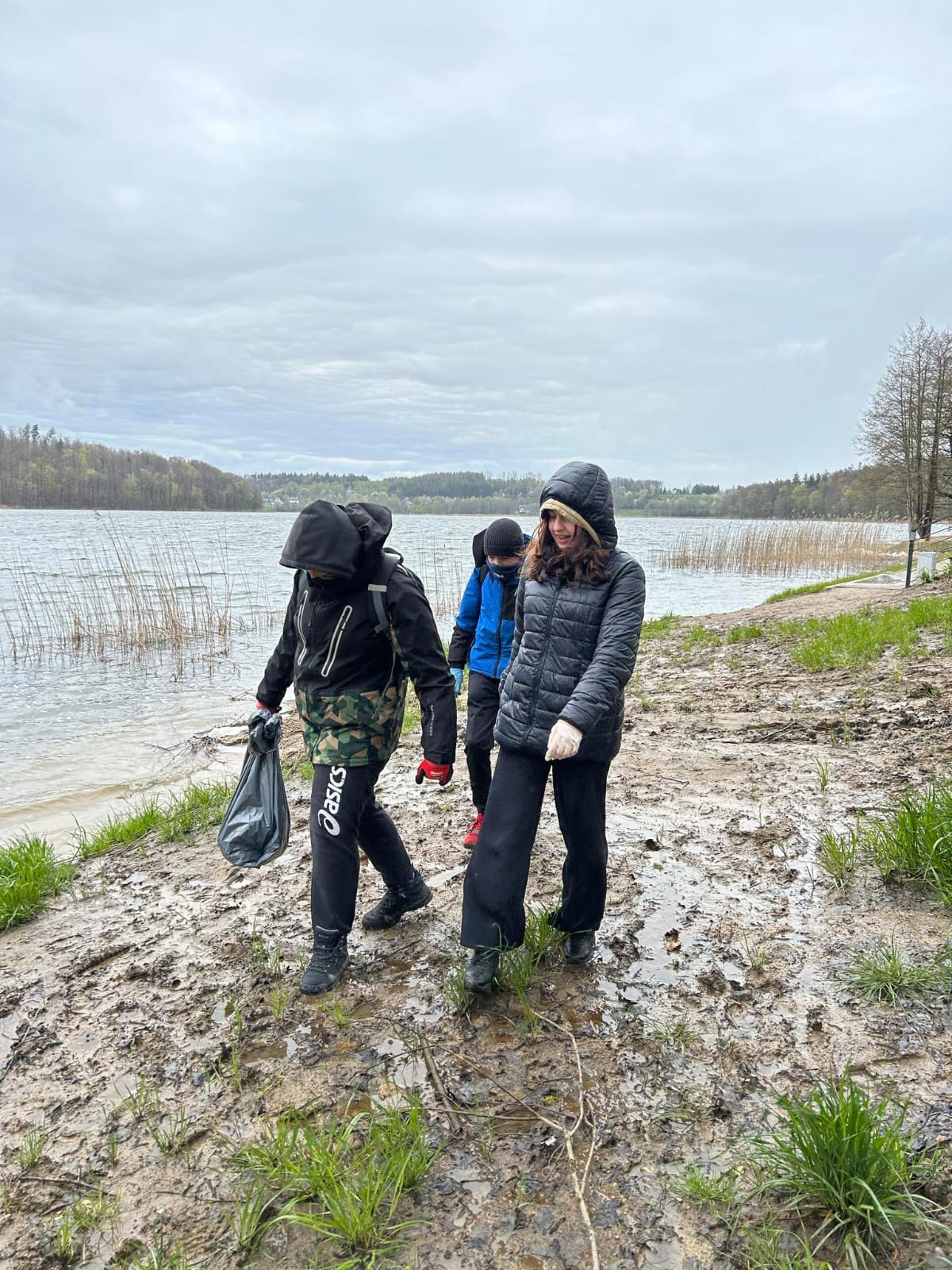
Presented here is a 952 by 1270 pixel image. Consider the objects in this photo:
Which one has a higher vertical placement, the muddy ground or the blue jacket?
the blue jacket

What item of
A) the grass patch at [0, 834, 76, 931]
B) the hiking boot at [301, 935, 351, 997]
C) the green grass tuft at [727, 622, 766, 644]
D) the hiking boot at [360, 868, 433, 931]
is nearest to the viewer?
the hiking boot at [301, 935, 351, 997]

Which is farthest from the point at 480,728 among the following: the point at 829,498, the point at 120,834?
the point at 829,498

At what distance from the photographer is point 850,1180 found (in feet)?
6.12

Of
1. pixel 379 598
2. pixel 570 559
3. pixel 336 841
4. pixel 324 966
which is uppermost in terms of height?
pixel 570 559

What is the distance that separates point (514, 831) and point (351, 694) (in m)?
0.87

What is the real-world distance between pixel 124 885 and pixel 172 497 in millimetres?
68034

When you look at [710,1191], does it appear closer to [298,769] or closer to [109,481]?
[298,769]

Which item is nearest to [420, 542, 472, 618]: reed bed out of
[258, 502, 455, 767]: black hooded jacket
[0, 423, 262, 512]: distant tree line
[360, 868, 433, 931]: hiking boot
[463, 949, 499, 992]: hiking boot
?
[360, 868, 433, 931]: hiking boot

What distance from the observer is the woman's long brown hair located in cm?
293

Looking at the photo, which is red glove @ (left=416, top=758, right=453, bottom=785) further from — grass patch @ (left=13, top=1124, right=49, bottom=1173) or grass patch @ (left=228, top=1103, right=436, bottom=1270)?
grass patch @ (left=13, top=1124, right=49, bottom=1173)

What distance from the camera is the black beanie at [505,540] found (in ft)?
14.4

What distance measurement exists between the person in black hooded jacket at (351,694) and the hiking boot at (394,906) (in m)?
0.40

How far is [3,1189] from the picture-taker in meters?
2.23

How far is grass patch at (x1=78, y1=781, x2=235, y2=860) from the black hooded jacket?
2.25 m
